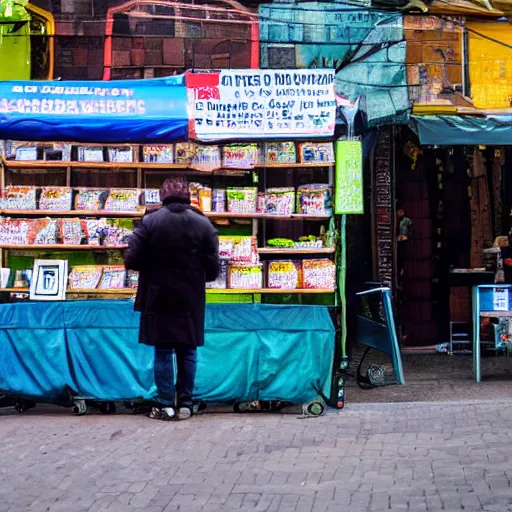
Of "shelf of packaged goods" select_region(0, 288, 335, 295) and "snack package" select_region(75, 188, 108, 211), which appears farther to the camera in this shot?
"snack package" select_region(75, 188, 108, 211)

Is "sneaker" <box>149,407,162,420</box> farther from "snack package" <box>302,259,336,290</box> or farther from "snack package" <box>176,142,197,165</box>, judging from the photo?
"snack package" <box>176,142,197,165</box>

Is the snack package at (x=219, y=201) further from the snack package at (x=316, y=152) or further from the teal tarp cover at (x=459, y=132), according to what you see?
the teal tarp cover at (x=459, y=132)

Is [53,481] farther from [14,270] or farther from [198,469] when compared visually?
[14,270]

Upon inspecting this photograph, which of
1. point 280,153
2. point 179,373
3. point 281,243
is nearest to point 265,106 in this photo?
point 280,153

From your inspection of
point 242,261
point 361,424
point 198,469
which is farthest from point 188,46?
point 198,469

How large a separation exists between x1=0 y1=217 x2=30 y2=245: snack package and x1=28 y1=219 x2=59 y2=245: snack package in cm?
4

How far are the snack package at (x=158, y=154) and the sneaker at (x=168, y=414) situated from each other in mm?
2734

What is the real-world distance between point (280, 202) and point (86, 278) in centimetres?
192

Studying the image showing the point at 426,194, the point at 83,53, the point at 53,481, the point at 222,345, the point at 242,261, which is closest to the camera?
the point at 53,481

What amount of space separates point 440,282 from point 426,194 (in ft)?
3.57

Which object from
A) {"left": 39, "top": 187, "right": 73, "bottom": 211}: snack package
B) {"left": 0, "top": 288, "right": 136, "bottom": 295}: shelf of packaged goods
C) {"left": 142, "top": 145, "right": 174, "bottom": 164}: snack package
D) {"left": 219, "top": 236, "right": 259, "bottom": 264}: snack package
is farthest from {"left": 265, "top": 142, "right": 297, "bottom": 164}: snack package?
{"left": 39, "top": 187, "right": 73, "bottom": 211}: snack package

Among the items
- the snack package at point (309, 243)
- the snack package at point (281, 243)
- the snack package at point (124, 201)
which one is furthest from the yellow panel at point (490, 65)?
the snack package at point (124, 201)

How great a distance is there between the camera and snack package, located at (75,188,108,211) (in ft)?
33.6

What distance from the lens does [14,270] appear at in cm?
1020
